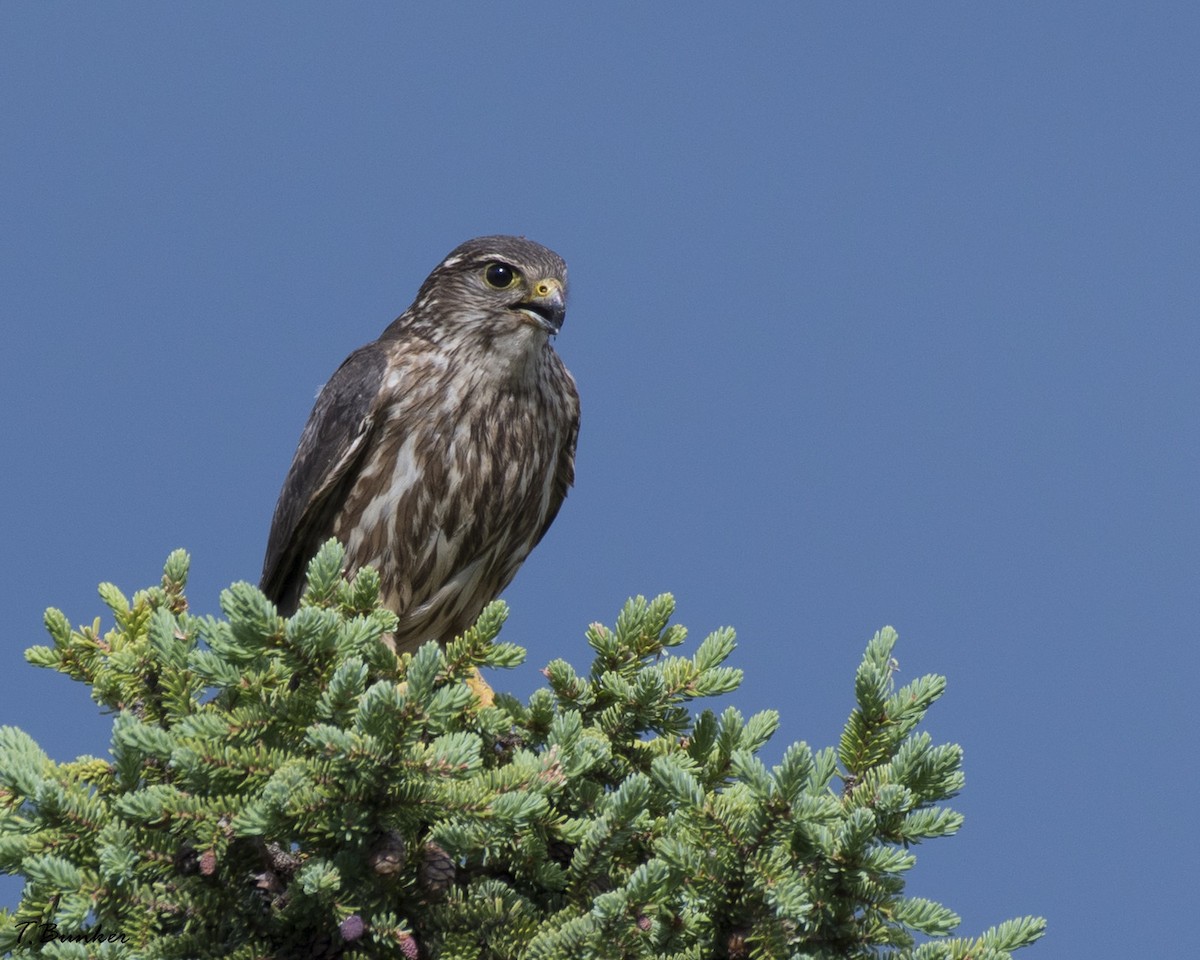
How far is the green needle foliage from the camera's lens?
10.1 feet

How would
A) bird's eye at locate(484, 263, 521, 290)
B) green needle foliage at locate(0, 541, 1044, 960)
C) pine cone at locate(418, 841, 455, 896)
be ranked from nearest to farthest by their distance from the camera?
green needle foliage at locate(0, 541, 1044, 960)
pine cone at locate(418, 841, 455, 896)
bird's eye at locate(484, 263, 521, 290)

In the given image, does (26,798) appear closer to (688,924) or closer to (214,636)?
(214,636)

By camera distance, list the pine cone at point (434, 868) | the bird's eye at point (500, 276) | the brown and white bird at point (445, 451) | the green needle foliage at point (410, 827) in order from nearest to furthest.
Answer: the green needle foliage at point (410, 827)
the pine cone at point (434, 868)
the brown and white bird at point (445, 451)
the bird's eye at point (500, 276)

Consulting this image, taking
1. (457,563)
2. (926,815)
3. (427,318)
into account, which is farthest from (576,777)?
(427,318)

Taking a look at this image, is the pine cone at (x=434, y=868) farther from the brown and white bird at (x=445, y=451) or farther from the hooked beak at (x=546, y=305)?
the hooked beak at (x=546, y=305)

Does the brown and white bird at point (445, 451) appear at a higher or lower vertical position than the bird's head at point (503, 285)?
→ lower

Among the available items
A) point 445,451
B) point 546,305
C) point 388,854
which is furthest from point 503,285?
point 388,854

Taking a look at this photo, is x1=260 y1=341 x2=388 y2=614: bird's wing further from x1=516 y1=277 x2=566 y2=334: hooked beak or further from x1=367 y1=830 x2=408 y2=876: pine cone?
x1=367 y1=830 x2=408 y2=876: pine cone

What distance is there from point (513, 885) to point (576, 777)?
0.99ft

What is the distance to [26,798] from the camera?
333 centimetres

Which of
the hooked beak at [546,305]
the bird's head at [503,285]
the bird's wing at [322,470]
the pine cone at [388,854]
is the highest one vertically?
the bird's head at [503,285]

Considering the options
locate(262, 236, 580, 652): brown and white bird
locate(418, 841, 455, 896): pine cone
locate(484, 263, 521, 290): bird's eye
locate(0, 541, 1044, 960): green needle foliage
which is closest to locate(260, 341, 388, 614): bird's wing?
locate(262, 236, 580, 652): brown and white bird

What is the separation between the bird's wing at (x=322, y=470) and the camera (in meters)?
6.07

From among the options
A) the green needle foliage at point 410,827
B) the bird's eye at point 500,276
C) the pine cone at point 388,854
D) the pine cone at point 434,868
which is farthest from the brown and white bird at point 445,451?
the pine cone at point 388,854
